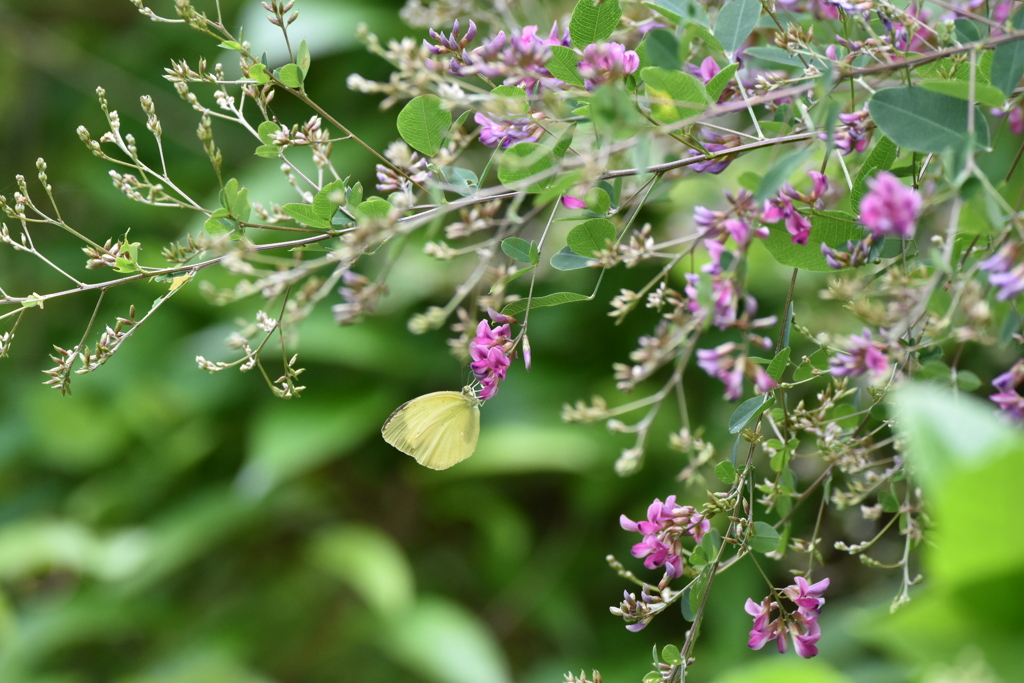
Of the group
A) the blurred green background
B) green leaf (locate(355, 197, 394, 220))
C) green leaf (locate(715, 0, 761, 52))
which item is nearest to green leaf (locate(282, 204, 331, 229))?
green leaf (locate(355, 197, 394, 220))

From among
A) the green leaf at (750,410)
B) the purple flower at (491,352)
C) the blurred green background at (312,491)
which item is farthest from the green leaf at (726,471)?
the blurred green background at (312,491)

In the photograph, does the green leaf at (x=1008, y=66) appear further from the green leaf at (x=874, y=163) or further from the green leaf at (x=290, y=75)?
the green leaf at (x=290, y=75)

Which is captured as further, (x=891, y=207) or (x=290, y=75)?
(x=290, y=75)

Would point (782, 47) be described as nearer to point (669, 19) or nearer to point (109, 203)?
point (669, 19)

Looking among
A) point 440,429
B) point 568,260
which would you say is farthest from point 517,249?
point 440,429

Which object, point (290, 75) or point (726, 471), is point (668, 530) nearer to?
point (726, 471)

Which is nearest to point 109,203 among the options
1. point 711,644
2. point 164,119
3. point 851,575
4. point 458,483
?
point 164,119

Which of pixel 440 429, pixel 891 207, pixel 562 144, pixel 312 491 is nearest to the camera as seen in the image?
pixel 891 207
